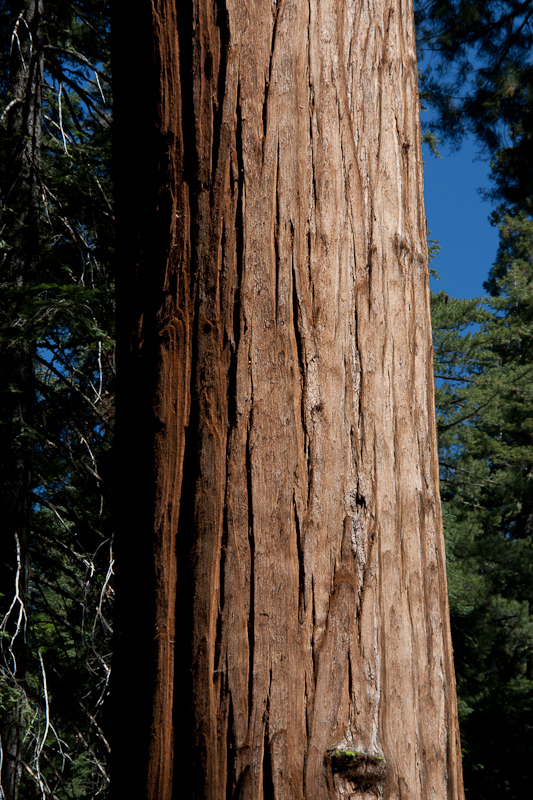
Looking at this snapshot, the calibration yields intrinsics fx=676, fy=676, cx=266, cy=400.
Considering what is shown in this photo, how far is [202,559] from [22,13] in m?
6.83

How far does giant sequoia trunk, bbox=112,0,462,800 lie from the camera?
91 cm

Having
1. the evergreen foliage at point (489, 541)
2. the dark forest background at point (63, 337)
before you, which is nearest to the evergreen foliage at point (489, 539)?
the evergreen foliage at point (489, 541)

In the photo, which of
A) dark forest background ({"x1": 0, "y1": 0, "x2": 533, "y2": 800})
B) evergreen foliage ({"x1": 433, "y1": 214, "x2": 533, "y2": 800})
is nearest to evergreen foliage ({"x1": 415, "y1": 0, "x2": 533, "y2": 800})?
evergreen foliage ({"x1": 433, "y1": 214, "x2": 533, "y2": 800})

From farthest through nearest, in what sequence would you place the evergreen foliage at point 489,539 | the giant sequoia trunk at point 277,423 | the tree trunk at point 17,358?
the evergreen foliage at point 489,539, the tree trunk at point 17,358, the giant sequoia trunk at point 277,423

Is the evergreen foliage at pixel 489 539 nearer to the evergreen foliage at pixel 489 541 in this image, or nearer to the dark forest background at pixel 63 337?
the evergreen foliage at pixel 489 541

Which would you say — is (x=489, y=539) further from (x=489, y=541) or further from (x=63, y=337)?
(x=63, y=337)

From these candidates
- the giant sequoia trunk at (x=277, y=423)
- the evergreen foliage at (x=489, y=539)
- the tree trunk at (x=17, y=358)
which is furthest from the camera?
the evergreen foliage at (x=489, y=539)

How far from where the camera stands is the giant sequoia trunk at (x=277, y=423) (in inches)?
35.7

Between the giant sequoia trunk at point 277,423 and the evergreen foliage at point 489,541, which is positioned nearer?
the giant sequoia trunk at point 277,423

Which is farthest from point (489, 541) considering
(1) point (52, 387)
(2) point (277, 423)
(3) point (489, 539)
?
(2) point (277, 423)

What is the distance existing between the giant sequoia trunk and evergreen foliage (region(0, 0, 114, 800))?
4063 mm

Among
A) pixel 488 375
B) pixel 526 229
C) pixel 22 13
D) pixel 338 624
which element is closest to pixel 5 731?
pixel 338 624

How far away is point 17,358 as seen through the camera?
5.79m

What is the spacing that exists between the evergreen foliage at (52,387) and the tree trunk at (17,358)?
0.04ft
